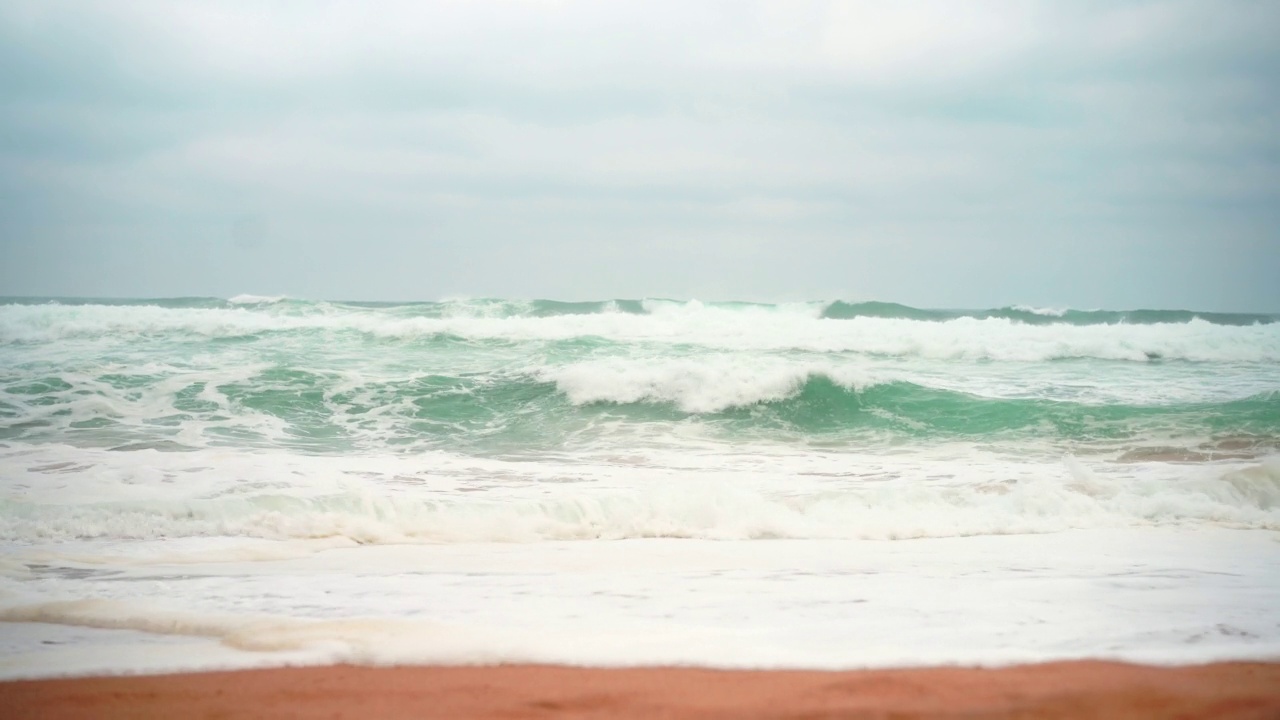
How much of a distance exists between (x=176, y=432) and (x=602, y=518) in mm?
6344

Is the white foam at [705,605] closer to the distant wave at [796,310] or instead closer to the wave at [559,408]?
the wave at [559,408]

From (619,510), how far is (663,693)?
11.7 ft

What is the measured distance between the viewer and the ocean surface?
11.6ft

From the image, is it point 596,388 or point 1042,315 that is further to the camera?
point 1042,315

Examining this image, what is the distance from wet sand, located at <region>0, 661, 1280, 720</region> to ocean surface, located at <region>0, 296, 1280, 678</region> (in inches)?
5.3

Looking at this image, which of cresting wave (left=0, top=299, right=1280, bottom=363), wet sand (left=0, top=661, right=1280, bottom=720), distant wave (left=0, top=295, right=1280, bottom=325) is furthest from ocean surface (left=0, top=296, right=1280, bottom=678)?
distant wave (left=0, top=295, right=1280, bottom=325)

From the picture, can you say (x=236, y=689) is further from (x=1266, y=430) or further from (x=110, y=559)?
(x=1266, y=430)

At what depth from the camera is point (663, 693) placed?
9.21ft

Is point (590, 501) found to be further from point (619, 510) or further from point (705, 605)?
point (705, 605)

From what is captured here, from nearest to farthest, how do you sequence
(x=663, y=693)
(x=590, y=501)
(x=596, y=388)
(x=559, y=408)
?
(x=663, y=693), (x=590, y=501), (x=559, y=408), (x=596, y=388)

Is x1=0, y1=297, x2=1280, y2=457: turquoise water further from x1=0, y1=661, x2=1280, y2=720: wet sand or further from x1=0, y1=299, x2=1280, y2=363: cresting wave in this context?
x1=0, y1=661, x2=1280, y2=720: wet sand

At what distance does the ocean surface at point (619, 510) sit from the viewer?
11.6ft

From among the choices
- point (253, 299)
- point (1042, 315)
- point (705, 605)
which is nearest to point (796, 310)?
point (1042, 315)

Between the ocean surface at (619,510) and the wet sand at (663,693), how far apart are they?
135mm
